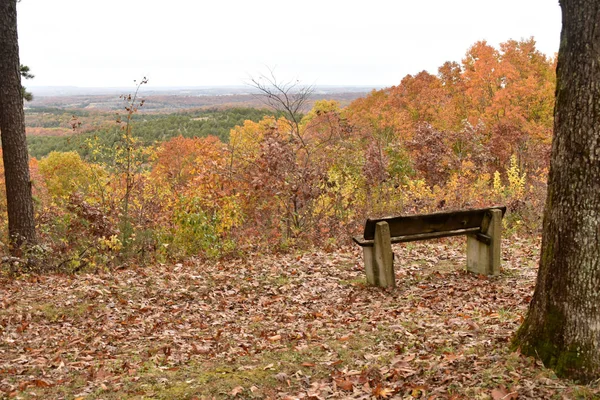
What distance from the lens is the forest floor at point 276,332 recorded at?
443cm

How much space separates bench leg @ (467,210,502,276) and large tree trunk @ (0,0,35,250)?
781 centimetres

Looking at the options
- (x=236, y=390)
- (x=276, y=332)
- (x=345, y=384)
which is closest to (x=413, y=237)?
(x=276, y=332)

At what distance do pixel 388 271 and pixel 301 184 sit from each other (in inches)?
222

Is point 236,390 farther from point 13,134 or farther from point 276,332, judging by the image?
point 13,134

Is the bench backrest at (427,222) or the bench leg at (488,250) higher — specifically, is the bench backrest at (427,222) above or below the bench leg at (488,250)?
above

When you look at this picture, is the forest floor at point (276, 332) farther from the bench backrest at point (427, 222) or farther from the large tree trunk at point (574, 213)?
the bench backrest at point (427, 222)

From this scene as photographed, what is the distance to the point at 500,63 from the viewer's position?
Result: 3656cm

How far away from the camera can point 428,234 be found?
25.0 feet

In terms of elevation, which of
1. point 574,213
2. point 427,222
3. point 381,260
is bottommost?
point 381,260

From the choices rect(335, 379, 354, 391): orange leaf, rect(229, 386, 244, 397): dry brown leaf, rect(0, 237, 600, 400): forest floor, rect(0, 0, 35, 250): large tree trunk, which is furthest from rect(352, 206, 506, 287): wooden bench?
rect(0, 0, 35, 250): large tree trunk

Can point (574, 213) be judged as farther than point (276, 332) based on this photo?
No

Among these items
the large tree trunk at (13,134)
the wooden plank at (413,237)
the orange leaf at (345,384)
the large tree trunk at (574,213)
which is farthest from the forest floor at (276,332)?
the large tree trunk at (13,134)

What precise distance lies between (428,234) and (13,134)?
7.45 m

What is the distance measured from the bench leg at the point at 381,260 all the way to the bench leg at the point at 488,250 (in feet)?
4.55
